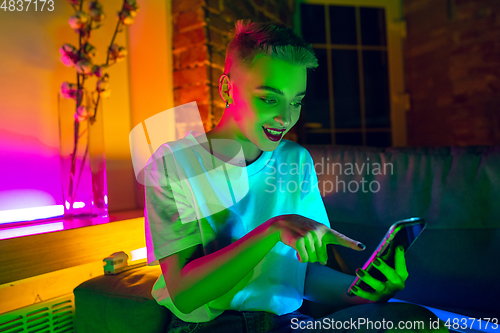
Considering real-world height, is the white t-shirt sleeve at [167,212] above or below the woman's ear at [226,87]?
below

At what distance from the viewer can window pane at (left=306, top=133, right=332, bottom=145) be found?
9.05 ft

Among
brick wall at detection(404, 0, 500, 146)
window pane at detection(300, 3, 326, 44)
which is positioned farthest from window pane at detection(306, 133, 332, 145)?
brick wall at detection(404, 0, 500, 146)

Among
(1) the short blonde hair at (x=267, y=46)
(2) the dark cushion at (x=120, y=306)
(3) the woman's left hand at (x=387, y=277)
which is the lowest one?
(2) the dark cushion at (x=120, y=306)

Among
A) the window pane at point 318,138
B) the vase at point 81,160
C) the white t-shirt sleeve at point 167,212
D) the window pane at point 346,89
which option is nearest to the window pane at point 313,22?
the window pane at point 346,89

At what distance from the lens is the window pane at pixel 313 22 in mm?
2734

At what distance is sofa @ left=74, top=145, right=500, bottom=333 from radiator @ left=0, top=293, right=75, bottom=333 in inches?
7.6

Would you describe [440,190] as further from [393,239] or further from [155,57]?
[155,57]

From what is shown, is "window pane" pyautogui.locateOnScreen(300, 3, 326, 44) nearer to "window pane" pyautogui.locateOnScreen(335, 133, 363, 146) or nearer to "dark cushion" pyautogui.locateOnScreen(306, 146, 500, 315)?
"window pane" pyautogui.locateOnScreen(335, 133, 363, 146)

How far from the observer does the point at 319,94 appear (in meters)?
2.90

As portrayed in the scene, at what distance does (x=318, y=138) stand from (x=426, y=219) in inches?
69.1

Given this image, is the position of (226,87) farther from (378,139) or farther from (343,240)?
(378,139)

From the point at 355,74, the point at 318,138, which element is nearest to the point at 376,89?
the point at 355,74

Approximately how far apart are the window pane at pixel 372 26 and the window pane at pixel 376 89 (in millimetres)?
107

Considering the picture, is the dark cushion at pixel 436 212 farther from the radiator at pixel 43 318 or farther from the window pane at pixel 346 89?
the window pane at pixel 346 89
